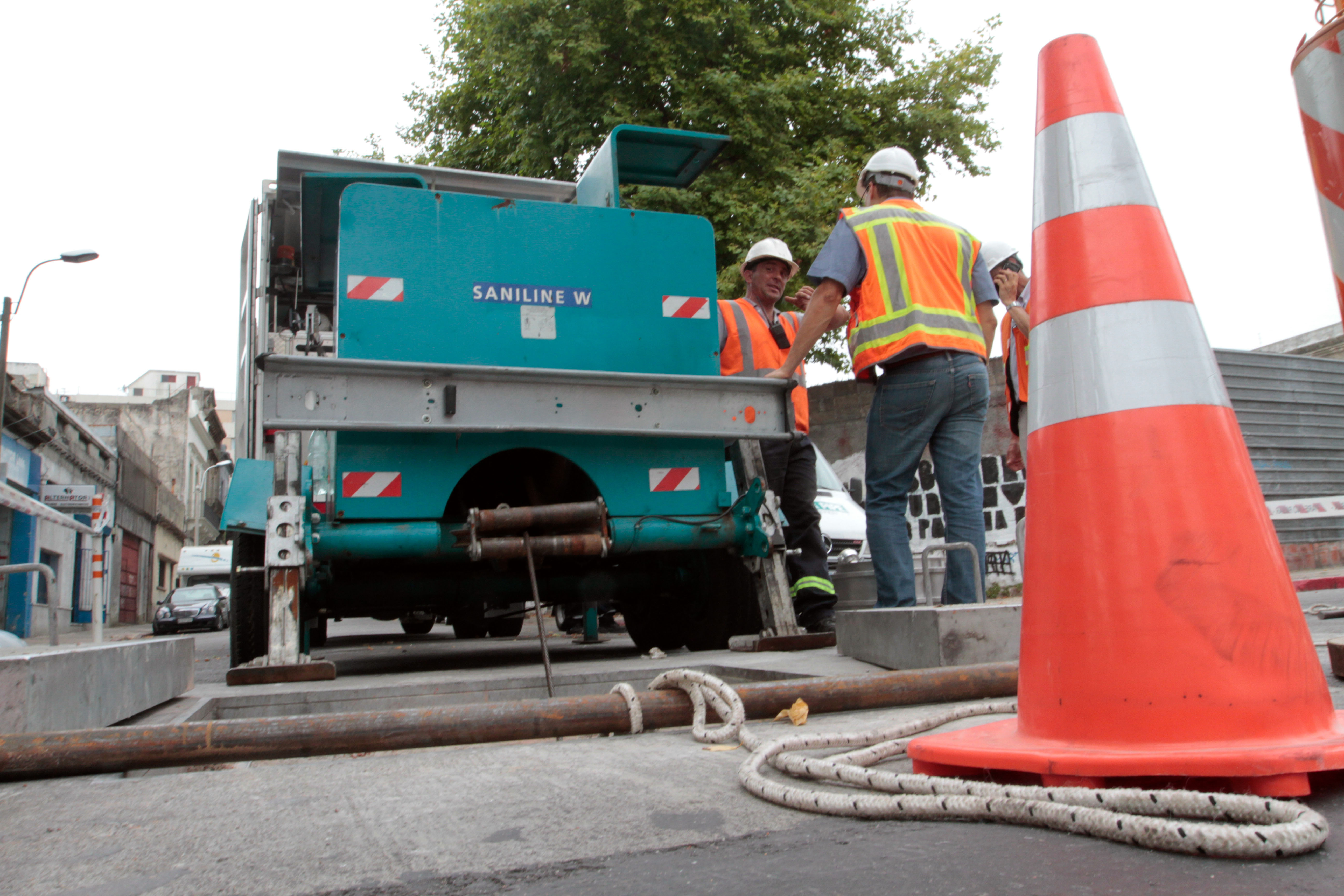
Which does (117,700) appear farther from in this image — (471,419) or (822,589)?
(822,589)

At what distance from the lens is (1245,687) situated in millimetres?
1759

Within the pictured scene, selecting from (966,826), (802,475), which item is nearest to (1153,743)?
(966,826)

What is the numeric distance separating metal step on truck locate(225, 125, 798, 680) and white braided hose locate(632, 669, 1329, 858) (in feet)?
7.19

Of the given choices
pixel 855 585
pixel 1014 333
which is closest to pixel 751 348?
pixel 855 585

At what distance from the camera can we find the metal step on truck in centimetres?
432

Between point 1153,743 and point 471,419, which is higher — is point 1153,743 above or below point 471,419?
below

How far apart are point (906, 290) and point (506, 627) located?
21.0 feet

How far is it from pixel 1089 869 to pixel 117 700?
9.54 ft

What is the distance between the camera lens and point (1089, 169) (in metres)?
2.21

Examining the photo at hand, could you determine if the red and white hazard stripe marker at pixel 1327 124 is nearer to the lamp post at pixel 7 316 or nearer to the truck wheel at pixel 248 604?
the truck wheel at pixel 248 604

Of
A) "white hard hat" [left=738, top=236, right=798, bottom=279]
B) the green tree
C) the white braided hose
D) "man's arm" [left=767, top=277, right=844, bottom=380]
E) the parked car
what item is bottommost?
the white braided hose

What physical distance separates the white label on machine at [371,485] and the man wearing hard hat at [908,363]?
1919 millimetres

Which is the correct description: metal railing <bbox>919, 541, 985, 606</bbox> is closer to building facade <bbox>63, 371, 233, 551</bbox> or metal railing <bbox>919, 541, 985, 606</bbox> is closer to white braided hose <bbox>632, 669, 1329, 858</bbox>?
white braided hose <bbox>632, 669, 1329, 858</bbox>

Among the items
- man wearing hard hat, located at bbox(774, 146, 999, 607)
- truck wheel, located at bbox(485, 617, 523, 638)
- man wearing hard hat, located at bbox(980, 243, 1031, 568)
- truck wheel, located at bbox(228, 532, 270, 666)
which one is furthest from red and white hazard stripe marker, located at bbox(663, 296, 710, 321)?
truck wheel, located at bbox(485, 617, 523, 638)
